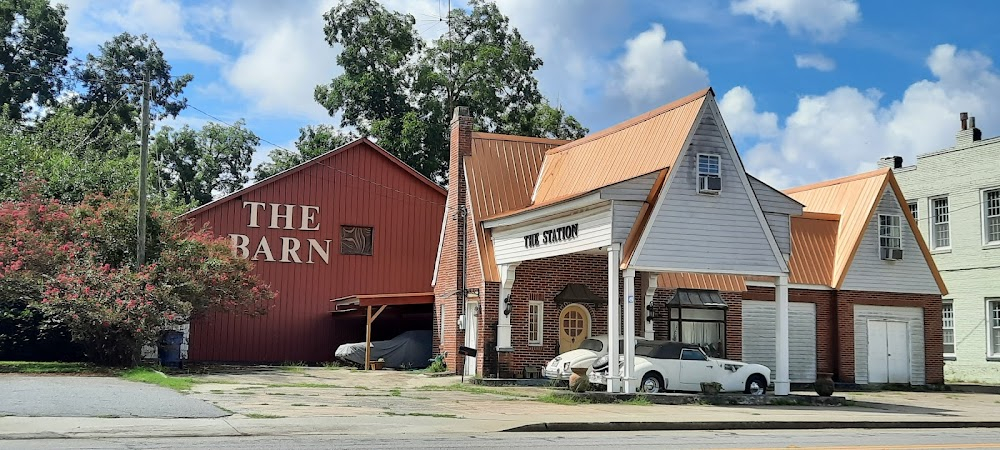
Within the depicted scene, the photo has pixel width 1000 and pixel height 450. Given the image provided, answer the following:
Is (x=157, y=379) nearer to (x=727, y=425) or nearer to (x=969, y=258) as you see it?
(x=727, y=425)

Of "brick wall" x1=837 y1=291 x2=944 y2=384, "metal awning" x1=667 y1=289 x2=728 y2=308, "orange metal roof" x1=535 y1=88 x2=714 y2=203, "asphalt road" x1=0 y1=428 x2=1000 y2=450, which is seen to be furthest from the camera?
"brick wall" x1=837 y1=291 x2=944 y2=384

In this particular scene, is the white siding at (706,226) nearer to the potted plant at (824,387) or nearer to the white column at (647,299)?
the potted plant at (824,387)

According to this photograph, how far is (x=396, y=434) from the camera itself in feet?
46.6

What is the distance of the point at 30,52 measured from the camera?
57.8m

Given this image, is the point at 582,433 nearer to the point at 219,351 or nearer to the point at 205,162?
the point at 219,351

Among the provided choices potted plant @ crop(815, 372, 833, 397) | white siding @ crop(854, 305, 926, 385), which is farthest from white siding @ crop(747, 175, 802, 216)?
white siding @ crop(854, 305, 926, 385)

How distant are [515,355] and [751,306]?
7858 mm

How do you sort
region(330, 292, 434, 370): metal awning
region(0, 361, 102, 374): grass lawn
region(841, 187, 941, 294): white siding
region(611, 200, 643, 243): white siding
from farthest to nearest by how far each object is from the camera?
region(330, 292, 434, 370): metal awning, region(841, 187, 941, 294): white siding, region(0, 361, 102, 374): grass lawn, region(611, 200, 643, 243): white siding

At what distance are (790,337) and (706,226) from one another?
9.29m

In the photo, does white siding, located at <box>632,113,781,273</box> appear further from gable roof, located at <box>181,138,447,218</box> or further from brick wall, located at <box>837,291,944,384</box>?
gable roof, located at <box>181,138,447,218</box>

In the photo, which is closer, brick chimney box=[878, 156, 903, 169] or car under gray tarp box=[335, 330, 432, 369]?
car under gray tarp box=[335, 330, 432, 369]

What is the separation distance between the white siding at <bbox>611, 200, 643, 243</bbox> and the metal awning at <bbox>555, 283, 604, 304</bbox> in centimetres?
603

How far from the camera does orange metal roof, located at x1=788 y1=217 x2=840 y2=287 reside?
1194 inches

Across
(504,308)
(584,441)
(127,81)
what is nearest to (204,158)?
(127,81)
